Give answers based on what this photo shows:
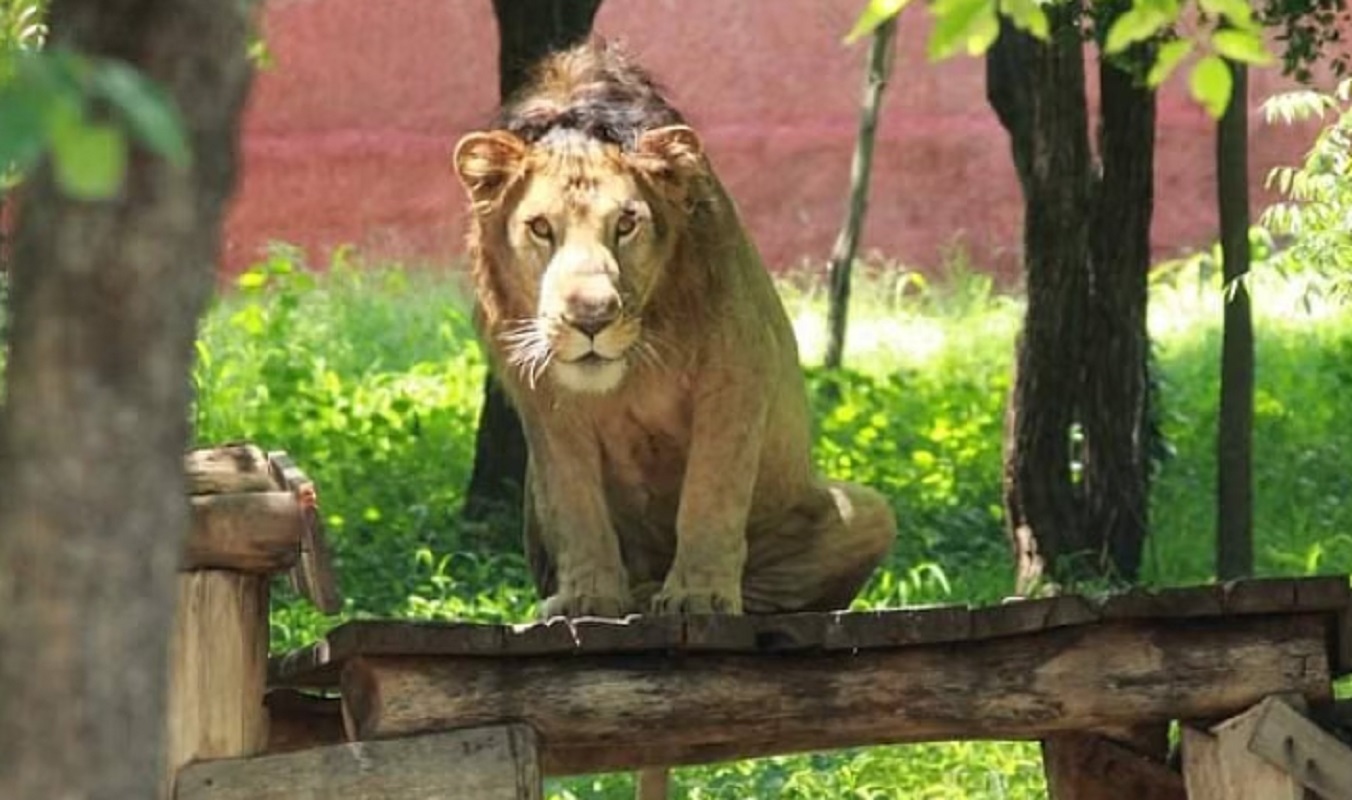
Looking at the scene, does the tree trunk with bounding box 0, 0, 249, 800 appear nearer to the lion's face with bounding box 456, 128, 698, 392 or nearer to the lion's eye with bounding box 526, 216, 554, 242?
the lion's face with bounding box 456, 128, 698, 392

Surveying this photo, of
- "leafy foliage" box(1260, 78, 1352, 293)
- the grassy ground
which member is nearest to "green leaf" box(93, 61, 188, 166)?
the grassy ground

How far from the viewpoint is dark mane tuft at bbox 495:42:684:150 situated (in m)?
6.25

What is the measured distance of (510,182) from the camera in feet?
20.5

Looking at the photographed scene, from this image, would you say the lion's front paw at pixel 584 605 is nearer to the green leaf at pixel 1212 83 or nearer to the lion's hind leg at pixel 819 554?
the lion's hind leg at pixel 819 554

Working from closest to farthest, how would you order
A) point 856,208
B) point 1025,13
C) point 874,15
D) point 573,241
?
point 1025,13, point 874,15, point 573,241, point 856,208

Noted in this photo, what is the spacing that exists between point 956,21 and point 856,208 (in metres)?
8.55

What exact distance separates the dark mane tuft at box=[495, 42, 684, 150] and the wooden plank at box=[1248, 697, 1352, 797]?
1.68m

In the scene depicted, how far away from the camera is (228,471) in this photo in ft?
17.7

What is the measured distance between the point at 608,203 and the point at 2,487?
345cm

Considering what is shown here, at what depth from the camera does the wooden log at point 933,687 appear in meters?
5.73

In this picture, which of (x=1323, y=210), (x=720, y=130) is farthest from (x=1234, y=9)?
(x=720, y=130)

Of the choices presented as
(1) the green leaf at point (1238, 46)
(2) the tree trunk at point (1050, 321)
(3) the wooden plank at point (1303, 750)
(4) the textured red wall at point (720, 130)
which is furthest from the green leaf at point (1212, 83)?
(4) the textured red wall at point (720, 130)

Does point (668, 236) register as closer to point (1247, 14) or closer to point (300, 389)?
point (1247, 14)

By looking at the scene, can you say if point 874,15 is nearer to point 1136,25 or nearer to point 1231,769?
point 1136,25
